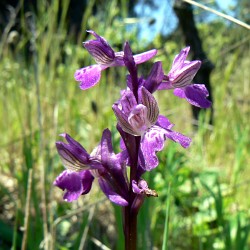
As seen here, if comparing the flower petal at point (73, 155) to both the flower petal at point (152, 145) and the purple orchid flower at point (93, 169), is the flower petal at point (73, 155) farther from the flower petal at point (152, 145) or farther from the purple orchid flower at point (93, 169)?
the flower petal at point (152, 145)

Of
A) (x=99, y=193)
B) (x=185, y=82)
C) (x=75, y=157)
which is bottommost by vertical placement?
(x=99, y=193)

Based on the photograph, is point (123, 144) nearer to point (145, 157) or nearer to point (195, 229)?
point (145, 157)

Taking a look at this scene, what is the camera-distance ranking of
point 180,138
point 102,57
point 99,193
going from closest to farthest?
point 180,138, point 102,57, point 99,193

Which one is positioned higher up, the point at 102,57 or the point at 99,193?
the point at 102,57

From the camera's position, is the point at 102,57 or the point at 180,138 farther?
the point at 102,57

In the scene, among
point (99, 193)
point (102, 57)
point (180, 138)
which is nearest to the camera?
point (180, 138)

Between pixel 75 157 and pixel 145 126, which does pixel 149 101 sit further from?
pixel 75 157

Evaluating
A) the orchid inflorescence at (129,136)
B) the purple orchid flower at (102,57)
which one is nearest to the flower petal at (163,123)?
the orchid inflorescence at (129,136)

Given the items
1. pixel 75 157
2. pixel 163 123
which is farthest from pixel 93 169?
pixel 163 123

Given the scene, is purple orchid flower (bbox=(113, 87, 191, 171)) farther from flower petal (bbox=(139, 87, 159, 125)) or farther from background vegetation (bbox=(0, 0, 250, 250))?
background vegetation (bbox=(0, 0, 250, 250))
